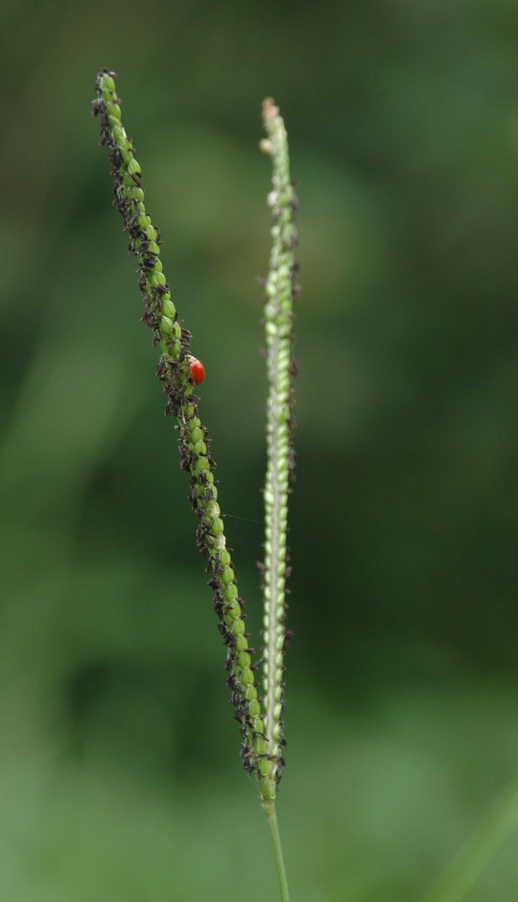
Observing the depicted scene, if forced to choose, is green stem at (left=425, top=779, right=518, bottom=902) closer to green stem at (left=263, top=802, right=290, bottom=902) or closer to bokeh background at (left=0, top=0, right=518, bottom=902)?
green stem at (left=263, top=802, right=290, bottom=902)

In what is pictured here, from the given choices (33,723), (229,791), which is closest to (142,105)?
(33,723)

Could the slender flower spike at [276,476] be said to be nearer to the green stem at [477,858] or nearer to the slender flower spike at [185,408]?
the slender flower spike at [185,408]

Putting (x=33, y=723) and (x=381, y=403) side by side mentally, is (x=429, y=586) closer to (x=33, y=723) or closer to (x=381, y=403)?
(x=381, y=403)

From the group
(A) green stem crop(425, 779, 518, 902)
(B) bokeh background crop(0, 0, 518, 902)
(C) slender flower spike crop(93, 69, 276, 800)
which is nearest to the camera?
(C) slender flower spike crop(93, 69, 276, 800)

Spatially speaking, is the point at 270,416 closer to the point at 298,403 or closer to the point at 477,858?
the point at 477,858

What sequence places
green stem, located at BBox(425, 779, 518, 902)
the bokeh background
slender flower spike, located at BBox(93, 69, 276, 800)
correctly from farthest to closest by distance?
the bokeh background, green stem, located at BBox(425, 779, 518, 902), slender flower spike, located at BBox(93, 69, 276, 800)

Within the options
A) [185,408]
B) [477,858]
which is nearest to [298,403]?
[477,858]

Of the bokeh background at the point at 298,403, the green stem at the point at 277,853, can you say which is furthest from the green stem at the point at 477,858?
the bokeh background at the point at 298,403

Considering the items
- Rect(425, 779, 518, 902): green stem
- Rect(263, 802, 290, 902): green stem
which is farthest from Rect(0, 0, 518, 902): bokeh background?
Rect(263, 802, 290, 902): green stem
